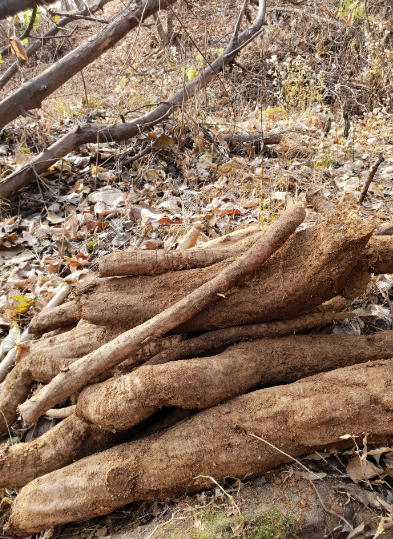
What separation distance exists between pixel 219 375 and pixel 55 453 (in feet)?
2.73

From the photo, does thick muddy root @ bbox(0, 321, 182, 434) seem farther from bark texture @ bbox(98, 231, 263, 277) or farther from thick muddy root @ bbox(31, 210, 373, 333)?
bark texture @ bbox(98, 231, 263, 277)

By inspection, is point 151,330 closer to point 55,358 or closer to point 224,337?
point 224,337

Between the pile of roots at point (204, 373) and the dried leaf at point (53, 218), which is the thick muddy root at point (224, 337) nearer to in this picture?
the pile of roots at point (204, 373)

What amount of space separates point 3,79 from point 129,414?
4568 mm

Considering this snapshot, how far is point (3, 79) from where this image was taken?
4.84 meters

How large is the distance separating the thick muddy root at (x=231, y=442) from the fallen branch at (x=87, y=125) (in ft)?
10.4

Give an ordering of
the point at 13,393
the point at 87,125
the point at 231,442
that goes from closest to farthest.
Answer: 1. the point at 231,442
2. the point at 13,393
3. the point at 87,125

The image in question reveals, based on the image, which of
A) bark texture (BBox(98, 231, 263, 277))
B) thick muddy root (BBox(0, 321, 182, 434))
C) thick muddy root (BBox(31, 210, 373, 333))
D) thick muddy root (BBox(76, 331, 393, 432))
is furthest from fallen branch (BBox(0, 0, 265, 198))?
thick muddy root (BBox(76, 331, 393, 432))

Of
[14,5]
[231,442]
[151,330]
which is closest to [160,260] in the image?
[151,330]

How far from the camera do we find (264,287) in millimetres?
1860

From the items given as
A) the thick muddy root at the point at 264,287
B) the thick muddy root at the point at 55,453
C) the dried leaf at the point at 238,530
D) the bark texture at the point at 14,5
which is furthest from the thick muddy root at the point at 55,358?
the bark texture at the point at 14,5

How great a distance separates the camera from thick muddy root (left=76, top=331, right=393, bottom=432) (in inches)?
64.7

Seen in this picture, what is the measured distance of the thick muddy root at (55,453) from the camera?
190cm

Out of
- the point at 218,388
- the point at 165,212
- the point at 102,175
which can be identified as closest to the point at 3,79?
the point at 102,175
